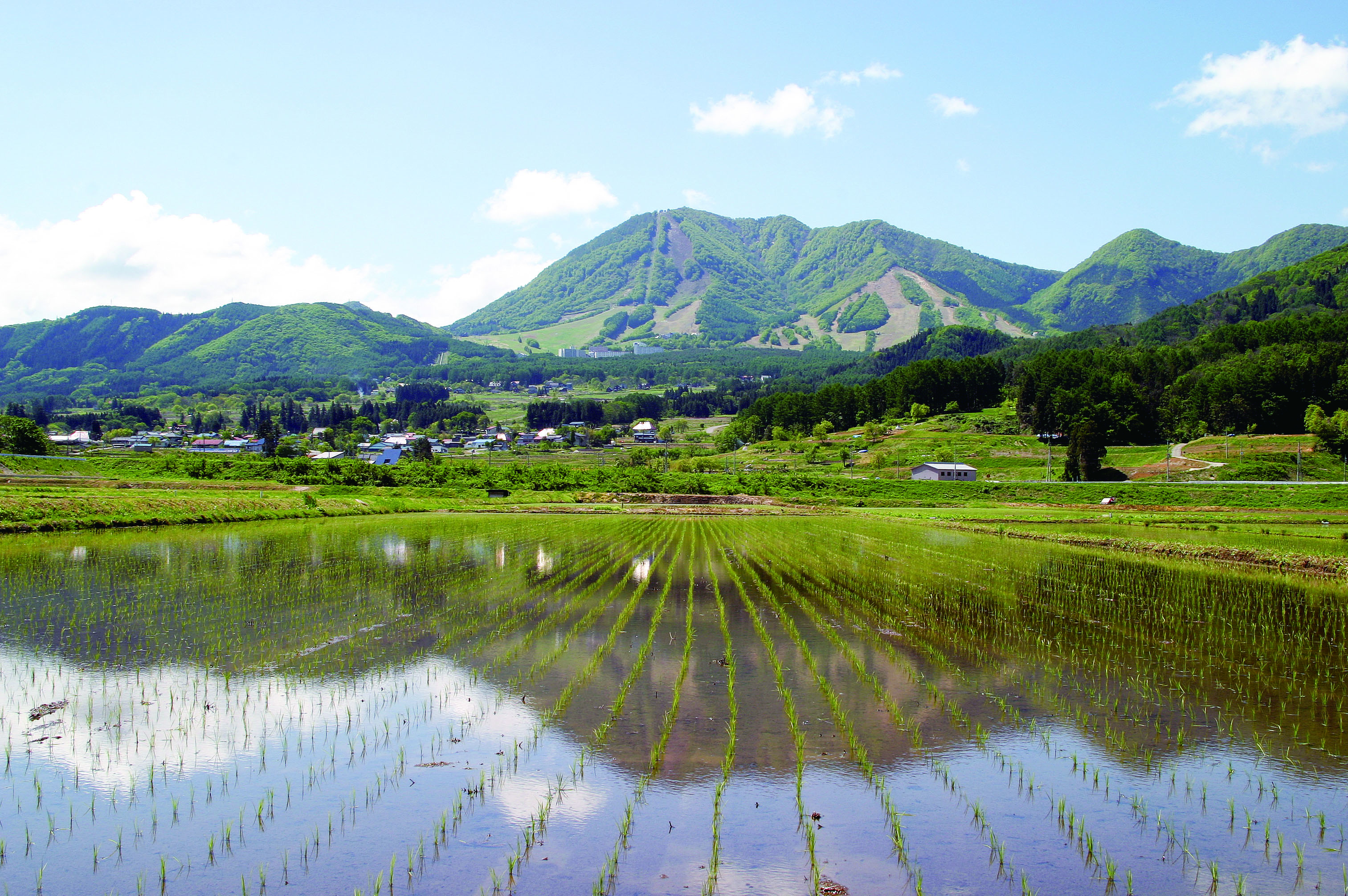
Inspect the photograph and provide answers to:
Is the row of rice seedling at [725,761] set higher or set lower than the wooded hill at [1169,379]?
lower

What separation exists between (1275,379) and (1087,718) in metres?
101

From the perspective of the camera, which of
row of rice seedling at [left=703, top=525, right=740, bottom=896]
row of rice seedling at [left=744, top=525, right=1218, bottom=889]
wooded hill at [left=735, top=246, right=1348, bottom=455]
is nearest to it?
row of rice seedling at [left=703, top=525, right=740, bottom=896]

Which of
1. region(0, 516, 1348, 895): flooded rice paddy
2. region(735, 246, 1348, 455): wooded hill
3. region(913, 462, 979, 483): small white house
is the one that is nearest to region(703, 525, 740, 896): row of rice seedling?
region(0, 516, 1348, 895): flooded rice paddy

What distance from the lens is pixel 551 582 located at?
71.7ft

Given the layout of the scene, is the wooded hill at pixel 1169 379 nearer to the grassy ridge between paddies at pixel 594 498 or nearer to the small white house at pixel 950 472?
the small white house at pixel 950 472

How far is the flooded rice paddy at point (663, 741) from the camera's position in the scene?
21.7 ft

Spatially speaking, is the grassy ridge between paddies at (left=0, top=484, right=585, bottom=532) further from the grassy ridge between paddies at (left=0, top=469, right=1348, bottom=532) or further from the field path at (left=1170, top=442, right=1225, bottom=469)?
the field path at (left=1170, top=442, right=1225, bottom=469)

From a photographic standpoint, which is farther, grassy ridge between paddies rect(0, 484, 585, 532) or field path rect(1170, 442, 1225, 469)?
field path rect(1170, 442, 1225, 469)

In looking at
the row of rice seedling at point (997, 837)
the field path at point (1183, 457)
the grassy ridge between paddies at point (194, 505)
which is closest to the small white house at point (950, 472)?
the field path at point (1183, 457)

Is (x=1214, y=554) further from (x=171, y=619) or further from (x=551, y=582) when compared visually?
(x=171, y=619)

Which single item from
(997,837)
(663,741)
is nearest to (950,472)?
(663,741)

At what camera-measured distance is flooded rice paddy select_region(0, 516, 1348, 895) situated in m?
6.60

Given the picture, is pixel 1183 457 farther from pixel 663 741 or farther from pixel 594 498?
pixel 663 741

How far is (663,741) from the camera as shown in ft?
30.5
